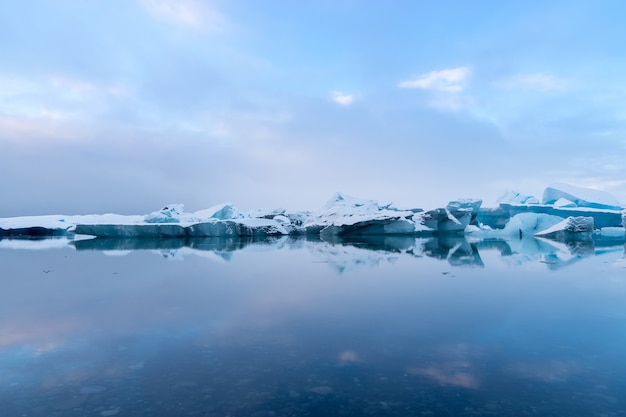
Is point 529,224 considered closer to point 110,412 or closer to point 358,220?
point 358,220

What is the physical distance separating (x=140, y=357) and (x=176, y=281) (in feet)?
10.6

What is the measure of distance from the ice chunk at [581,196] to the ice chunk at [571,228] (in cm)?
875

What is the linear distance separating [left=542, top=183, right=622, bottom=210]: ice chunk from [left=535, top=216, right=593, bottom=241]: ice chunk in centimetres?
875

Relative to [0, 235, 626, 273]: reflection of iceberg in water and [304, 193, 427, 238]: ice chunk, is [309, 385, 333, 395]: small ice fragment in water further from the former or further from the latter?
[304, 193, 427, 238]: ice chunk

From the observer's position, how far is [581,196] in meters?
25.1

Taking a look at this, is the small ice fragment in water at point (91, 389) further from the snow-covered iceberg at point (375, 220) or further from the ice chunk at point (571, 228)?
the ice chunk at point (571, 228)

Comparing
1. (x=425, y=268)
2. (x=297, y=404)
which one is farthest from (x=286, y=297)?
(x=425, y=268)

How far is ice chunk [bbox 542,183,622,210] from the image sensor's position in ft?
81.1

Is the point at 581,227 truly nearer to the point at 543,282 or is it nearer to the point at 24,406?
the point at 543,282

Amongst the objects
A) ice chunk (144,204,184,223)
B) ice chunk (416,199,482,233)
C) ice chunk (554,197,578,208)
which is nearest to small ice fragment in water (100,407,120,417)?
ice chunk (416,199,482,233)

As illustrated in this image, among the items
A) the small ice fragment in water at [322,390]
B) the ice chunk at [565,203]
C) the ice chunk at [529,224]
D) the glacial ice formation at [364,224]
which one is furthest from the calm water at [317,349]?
the ice chunk at [565,203]

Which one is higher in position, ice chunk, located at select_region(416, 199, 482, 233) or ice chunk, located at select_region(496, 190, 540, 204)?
ice chunk, located at select_region(496, 190, 540, 204)

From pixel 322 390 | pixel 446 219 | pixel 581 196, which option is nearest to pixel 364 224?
pixel 446 219

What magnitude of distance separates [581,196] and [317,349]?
1092 inches
